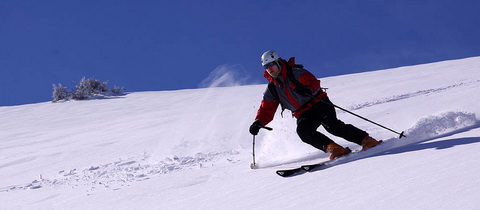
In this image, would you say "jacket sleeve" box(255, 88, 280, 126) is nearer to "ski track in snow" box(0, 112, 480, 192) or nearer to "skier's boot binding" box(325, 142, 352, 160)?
"ski track in snow" box(0, 112, 480, 192)

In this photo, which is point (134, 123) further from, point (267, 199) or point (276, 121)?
point (267, 199)

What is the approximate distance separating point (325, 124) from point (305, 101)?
1.18 feet

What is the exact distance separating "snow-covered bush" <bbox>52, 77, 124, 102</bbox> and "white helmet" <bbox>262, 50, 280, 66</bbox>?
62.4 ft

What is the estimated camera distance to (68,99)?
22328 millimetres

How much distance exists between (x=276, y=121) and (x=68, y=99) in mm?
16714

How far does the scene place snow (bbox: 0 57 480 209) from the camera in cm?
299

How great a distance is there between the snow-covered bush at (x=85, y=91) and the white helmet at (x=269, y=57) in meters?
19.0

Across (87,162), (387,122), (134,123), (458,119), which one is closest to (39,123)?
(134,123)

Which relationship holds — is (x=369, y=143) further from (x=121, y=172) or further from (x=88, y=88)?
(x=88, y=88)

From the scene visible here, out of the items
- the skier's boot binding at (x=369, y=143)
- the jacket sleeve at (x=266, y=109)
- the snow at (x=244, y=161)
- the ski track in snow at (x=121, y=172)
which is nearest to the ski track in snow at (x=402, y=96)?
the snow at (x=244, y=161)

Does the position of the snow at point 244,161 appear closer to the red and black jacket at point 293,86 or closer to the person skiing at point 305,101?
the person skiing at point 305,101

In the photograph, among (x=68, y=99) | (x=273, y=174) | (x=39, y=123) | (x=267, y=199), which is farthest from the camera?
(x=68, y=99)

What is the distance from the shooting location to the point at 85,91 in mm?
22891

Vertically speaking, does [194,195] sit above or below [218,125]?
below
